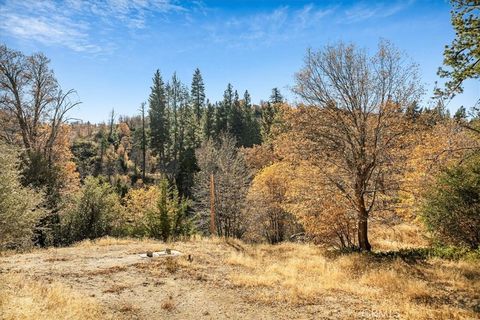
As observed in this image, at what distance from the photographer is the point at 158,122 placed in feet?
214

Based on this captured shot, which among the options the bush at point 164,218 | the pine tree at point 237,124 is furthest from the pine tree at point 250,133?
the bush at point 164,218

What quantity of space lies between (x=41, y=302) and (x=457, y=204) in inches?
601

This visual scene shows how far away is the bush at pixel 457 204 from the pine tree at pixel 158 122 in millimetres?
51422

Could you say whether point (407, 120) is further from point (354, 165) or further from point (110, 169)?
point (110, 169)

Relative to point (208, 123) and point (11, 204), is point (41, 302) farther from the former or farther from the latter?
point (208, 123)

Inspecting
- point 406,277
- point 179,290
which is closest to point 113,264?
point 179,290

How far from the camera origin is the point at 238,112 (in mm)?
68625

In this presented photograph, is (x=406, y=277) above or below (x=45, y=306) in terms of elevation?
below

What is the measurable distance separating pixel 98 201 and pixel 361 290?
20.4m

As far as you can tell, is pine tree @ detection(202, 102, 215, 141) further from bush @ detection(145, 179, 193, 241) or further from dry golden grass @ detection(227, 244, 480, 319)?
dry golden grass @ detection(227, 244, 480, 319)

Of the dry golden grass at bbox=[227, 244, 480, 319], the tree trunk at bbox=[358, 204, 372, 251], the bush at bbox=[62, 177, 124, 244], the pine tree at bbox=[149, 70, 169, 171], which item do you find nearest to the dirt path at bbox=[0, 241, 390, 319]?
the dry golden grass at bbox=[227, 244, 480, 319]

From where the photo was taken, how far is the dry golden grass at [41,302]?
6495 mm

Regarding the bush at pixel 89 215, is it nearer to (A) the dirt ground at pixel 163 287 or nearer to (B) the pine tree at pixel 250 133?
(A) the dirt ground at pixel 163 287

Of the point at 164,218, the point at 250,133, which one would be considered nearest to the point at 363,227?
the point at 164,218
